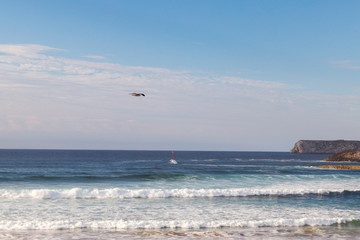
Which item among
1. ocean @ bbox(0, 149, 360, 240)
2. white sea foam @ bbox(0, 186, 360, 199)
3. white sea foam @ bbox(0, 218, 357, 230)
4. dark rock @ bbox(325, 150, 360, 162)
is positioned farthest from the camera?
dark rock @ bbox(325, 150, 360, 162)

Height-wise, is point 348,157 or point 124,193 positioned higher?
point 348,157

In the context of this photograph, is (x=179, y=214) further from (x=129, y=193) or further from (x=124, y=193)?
(x=124, y=193)

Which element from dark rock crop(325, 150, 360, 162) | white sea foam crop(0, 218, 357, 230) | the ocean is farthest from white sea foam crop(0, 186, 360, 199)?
dark rock crop(325, 150, 360, 162)

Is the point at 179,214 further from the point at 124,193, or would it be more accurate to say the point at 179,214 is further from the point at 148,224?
the point at 124,193

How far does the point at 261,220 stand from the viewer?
16.8m

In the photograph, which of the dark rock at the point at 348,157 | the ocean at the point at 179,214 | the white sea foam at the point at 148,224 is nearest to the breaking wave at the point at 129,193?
the ocean at the point at 179,214

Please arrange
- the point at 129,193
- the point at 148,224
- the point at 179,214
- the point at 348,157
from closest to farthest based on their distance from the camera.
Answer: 1. the point at 148,224
2. the point at 179,214
3. the point at 129,193
4. the point at 348,157

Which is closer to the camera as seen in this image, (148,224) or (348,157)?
(148,224)

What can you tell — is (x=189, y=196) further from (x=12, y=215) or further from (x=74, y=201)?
(x=12, y=215)

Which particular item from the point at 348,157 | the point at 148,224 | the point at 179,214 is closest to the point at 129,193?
the point at 179,214

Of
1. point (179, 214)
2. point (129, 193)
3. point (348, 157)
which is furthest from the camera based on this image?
point (348, 157)

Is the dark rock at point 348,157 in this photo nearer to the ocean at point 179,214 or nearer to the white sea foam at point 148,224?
the ocean at point 179,214

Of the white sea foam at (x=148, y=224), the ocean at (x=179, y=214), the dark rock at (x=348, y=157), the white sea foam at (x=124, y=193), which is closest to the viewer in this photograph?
the ocean at (x=179, y=214)

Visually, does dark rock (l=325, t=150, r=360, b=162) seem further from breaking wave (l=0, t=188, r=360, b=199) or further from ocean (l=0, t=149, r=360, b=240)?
breaking wave (l=0, t=188, r=360, b=199)
